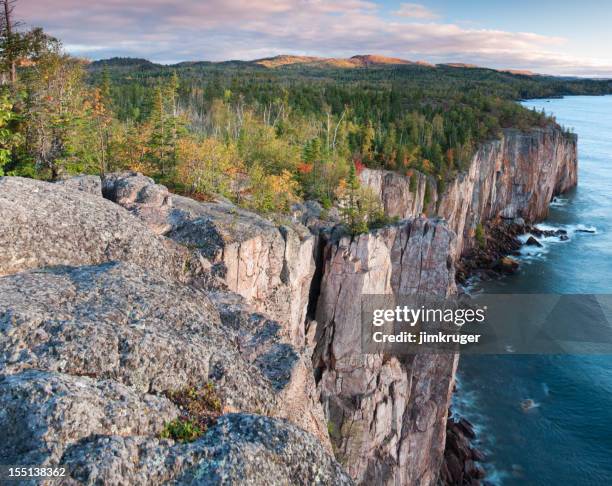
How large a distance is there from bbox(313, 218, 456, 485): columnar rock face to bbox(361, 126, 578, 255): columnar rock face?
3170 cm

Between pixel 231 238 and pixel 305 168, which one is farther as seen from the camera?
pixel 305 168

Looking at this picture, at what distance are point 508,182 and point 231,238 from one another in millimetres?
90877

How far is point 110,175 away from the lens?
22.5m

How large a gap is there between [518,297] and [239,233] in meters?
57.9

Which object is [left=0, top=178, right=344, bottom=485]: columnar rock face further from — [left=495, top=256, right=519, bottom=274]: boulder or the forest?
[left=495, top=256, right=519, bottom=274]: boulder

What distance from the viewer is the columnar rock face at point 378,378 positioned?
113 ft

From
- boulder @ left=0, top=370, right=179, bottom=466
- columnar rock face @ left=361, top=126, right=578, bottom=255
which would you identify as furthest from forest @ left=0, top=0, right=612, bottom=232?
boulder @ left=0, top=370, right=179, bottom=466

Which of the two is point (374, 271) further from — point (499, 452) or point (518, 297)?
point (518, 297)

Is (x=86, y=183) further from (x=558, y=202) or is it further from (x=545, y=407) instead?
(x=558, y=202)

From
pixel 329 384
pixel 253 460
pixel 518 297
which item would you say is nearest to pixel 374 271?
pixel 329 384

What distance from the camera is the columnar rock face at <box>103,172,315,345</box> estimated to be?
66.7ft

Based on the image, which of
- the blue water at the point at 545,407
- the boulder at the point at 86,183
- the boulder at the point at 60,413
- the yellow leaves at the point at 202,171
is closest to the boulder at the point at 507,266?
the blue water at the point at 545,407

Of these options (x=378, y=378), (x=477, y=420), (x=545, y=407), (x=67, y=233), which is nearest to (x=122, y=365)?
(x=67, y=233)

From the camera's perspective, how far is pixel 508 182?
99125 mm
